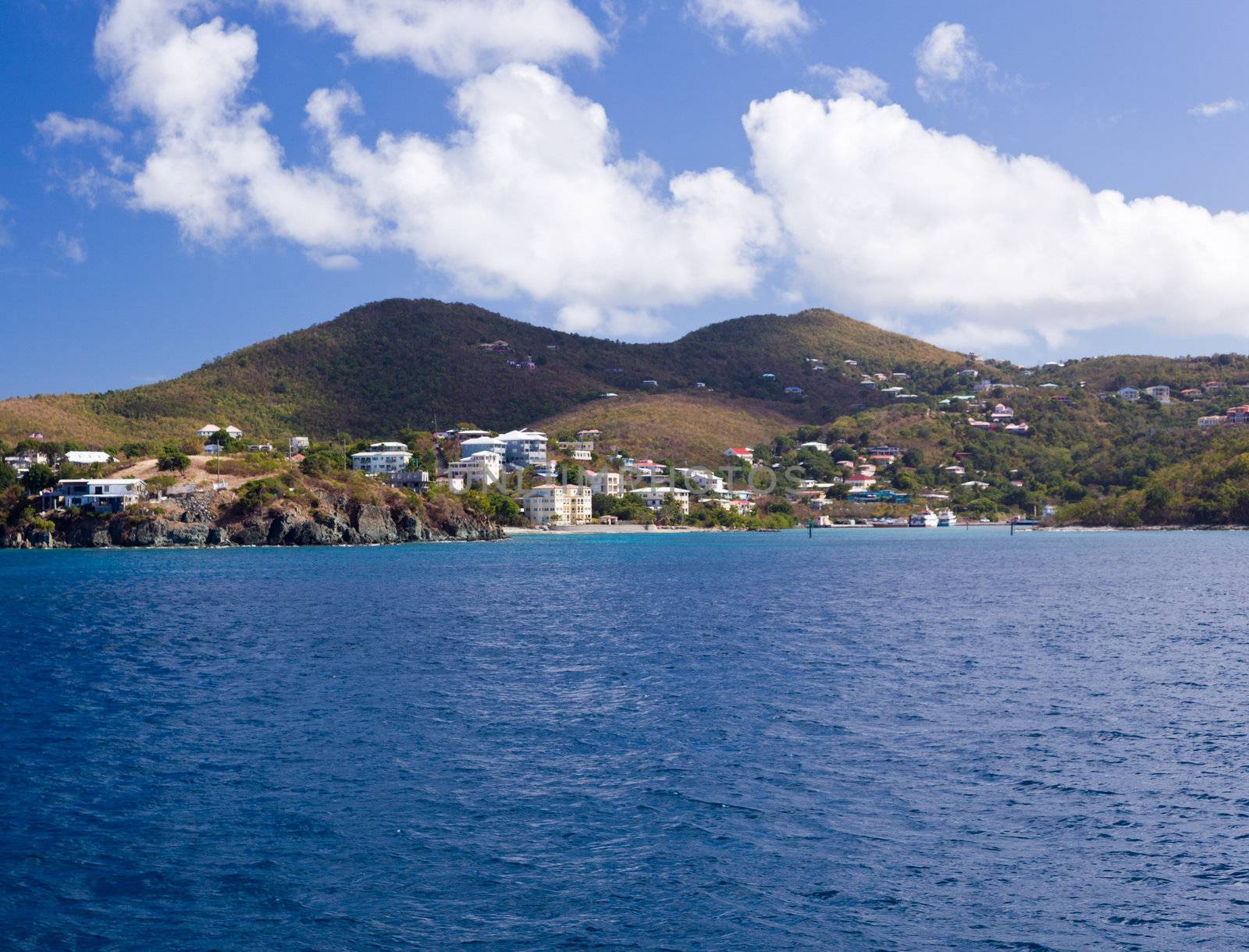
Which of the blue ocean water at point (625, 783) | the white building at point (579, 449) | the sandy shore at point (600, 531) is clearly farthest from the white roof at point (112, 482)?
the white building at point (579, 449)

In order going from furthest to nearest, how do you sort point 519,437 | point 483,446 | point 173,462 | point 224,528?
1. point 519,437
2. point 483,446
3. point 173,462
4. point 224,528

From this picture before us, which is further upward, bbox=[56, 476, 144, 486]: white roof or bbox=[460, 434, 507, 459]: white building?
bbox=[460, 434, 507, 459]: white building

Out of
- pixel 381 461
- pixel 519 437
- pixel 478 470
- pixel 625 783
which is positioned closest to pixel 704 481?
pixel 519 437

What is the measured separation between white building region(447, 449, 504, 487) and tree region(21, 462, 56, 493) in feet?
176

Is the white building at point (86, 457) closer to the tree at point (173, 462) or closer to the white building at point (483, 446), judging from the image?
the tree at point (173, 462)

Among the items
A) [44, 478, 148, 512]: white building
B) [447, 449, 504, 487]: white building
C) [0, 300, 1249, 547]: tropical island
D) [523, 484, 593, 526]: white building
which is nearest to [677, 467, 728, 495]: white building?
[0, 300, 1249, 547]: tropical island

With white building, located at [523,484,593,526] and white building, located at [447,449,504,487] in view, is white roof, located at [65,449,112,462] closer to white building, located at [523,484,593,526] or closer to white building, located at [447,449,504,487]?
white building, located at [447,449,504,487]

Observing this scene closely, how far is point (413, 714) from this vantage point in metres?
25.0

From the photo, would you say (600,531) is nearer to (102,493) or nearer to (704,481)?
(704,481)

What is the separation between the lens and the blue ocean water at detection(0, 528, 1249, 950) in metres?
13.5

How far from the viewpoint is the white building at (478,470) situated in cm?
14712

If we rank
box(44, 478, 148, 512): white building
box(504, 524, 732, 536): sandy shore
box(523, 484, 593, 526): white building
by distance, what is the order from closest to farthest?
box(44, 478, 148, 512): white building < box(504, 524, 732, 536): sandy shore < box(523, 484, 593, 526): white building

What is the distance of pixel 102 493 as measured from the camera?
105 metres

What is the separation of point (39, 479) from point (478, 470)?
186ft
